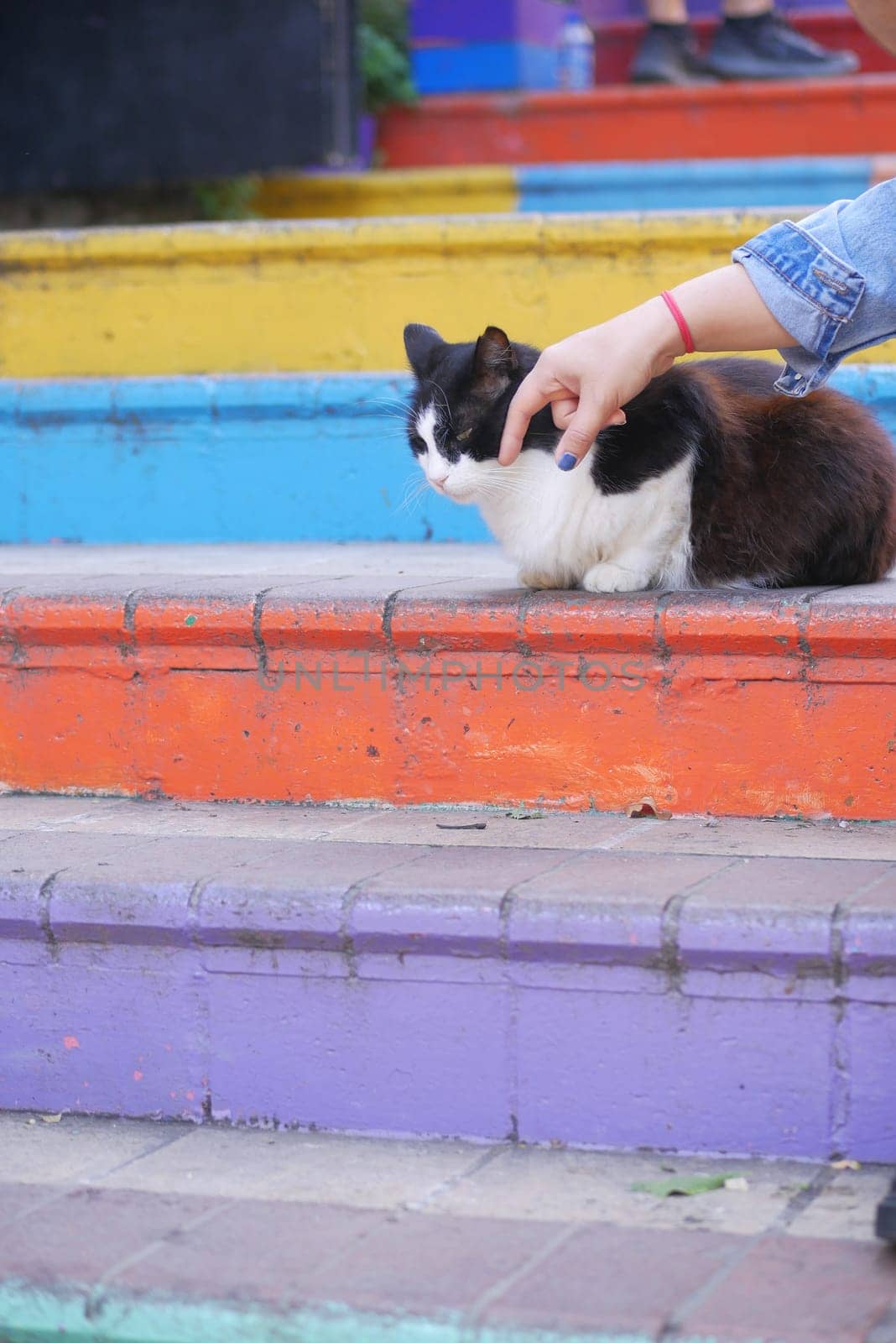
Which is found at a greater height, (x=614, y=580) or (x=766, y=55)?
(x=766, y=55)

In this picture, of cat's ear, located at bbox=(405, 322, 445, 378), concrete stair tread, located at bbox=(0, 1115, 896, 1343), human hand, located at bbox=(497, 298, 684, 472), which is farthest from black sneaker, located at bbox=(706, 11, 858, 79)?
concrete stair tread, located at bbox=(0, 1115, 896, 1343)

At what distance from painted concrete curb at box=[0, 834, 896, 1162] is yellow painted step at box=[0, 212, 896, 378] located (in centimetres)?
229

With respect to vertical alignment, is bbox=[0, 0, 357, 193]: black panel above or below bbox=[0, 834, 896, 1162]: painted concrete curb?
above

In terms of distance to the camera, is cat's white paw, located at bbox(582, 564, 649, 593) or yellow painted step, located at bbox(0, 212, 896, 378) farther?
yellow painted step, located at bbox(0, 212, 896, 378)

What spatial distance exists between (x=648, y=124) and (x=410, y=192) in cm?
120

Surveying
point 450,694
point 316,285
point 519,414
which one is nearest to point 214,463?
point 316,285

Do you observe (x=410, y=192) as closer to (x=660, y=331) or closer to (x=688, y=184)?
(x=688, y=184)

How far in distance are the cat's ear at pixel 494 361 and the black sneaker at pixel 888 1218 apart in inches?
57.7

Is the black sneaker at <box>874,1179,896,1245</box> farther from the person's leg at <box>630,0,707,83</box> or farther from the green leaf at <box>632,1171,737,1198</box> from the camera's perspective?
the person's leg at <box>630,0,707,83</box>

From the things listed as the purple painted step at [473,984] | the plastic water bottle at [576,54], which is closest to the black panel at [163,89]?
the plastic water bottle at [576,54]

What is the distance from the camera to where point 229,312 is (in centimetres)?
428

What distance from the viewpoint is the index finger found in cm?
212

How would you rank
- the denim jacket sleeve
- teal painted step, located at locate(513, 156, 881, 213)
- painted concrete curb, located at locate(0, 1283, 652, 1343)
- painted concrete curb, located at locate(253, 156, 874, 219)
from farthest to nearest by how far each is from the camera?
painted concrete curb, located at locate(253, 156, 874, 219) → teal painted step, located at locate(513, 156, 881, 213) → the denim jacket sleeve → painted concrete curb, located at locate(0, 1283, 652, 1343)

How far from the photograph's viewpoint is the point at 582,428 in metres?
2.05
